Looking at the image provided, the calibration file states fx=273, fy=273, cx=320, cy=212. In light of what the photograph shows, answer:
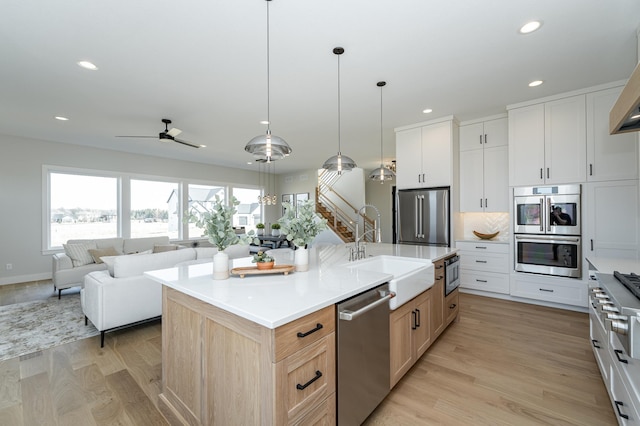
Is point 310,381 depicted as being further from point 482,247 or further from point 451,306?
point 482,247

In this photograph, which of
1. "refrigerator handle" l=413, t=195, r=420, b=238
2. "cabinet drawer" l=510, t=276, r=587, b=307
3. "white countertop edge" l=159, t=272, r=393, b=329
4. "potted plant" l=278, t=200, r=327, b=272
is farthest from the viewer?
"refrigerator handle" l=413, t=195, r=420, b=238

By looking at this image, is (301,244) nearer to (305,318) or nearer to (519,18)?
(305,318)

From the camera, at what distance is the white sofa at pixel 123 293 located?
2.88m

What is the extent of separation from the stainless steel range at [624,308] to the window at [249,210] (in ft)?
30.5

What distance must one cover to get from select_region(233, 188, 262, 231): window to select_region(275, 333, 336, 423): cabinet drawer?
8893 millimetres

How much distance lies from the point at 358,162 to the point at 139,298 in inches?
255

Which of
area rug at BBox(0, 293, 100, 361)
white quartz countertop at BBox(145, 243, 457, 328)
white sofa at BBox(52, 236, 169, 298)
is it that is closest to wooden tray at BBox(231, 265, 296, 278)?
white quartz countertop at BBox(145, 243, 457, 328)

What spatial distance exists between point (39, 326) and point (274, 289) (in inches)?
147

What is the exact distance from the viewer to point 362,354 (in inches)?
63.3

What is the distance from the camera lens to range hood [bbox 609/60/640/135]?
4.11ft

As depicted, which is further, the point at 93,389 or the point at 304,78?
the point at 304,78

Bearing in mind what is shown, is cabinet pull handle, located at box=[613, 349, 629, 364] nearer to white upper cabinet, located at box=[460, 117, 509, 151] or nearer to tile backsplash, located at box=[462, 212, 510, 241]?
tile backsplash, located at box=[462, 212, 510, 241]

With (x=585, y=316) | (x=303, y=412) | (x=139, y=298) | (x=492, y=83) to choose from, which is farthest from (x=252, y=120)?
(x=585, y=316)

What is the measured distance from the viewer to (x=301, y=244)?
77.9 inches
